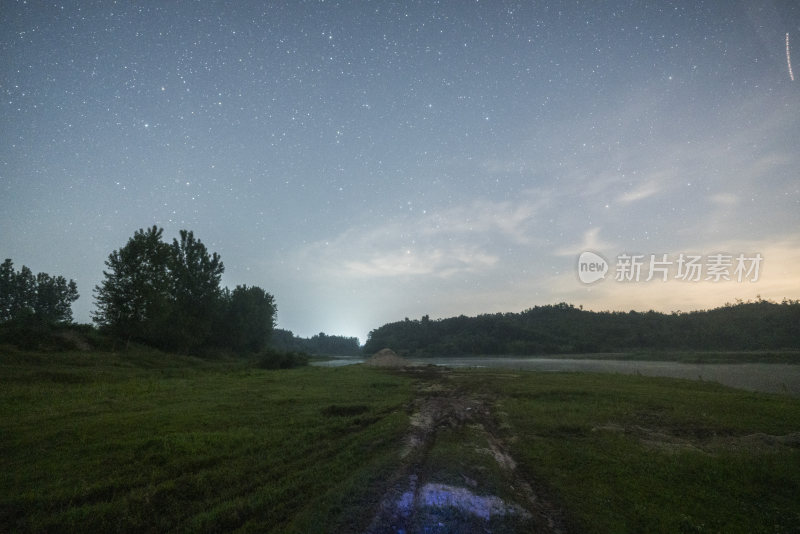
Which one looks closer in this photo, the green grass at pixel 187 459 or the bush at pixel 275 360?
the green grass at pixel 187 459

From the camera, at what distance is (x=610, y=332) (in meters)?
140

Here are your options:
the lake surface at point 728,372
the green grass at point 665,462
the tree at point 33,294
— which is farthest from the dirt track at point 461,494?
the tree at point 33,294

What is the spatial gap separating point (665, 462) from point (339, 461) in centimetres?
1139

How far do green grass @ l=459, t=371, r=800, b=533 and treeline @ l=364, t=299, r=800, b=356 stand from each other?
397ft

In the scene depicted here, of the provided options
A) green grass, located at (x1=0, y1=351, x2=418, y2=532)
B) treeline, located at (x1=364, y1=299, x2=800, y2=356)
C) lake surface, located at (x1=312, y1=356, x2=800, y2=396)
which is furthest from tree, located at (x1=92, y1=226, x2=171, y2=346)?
treeline, located at (x1=364, y1=299, x2=800, y2=356)

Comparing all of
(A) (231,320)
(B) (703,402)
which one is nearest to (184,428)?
(B) (703,402)

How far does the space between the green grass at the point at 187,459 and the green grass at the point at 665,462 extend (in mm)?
5831

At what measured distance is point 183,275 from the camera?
217 ft

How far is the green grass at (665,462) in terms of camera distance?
816 cm

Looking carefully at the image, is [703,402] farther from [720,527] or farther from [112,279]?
[112,279]

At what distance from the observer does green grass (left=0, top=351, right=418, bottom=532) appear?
7.47 m

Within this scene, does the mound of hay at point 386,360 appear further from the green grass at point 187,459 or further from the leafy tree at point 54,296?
the leafy tree at point 54,296

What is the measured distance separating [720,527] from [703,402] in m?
18.8

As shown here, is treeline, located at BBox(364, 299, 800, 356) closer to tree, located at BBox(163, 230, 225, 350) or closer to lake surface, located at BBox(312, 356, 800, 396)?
lake surface, located at BBox(312, 356, 800, 396)
